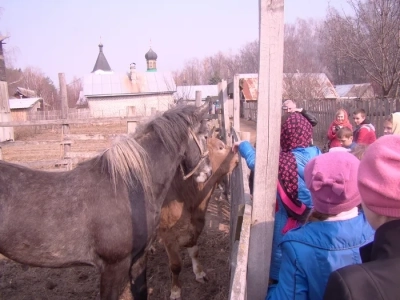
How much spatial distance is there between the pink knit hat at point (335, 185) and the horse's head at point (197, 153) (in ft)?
6.07

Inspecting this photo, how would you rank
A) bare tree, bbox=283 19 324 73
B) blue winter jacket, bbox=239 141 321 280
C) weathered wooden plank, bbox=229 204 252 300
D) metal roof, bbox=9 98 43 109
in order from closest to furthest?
weathered wooden plank, bbox=229 204 252 300
blue winter jacket, bbox=239 141 321 280
bare tree, bbox=283 19 324 73
metal roof, bbox=9 98 43 109

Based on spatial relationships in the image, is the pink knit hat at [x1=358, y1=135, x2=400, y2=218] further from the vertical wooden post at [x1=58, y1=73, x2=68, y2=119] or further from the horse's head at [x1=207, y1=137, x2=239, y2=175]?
the vertical wooden post at [x1=58, y1=73, x2=68, y2=119]

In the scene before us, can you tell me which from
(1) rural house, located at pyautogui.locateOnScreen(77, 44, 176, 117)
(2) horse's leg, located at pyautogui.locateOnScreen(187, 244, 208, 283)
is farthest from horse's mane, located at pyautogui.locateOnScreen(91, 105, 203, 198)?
(1) rural house, located at pyautogui.locateOnScreen(77, 44, 176, 117)

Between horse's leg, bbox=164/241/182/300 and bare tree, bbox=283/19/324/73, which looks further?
bare tree, bbox=283/19/324/73

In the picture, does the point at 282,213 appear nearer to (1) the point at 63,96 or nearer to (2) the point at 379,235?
(2) the point at 379,235

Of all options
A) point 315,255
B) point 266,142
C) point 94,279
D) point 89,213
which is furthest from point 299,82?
point 315,255

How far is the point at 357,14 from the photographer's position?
10.9 m

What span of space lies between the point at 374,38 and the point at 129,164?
10.4m

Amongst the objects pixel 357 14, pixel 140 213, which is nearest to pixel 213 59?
pixel 357 14

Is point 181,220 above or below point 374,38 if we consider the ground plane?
below

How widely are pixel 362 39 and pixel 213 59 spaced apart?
207 ft

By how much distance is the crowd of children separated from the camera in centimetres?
81

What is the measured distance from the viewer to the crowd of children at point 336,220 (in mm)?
815

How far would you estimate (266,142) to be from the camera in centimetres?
181
